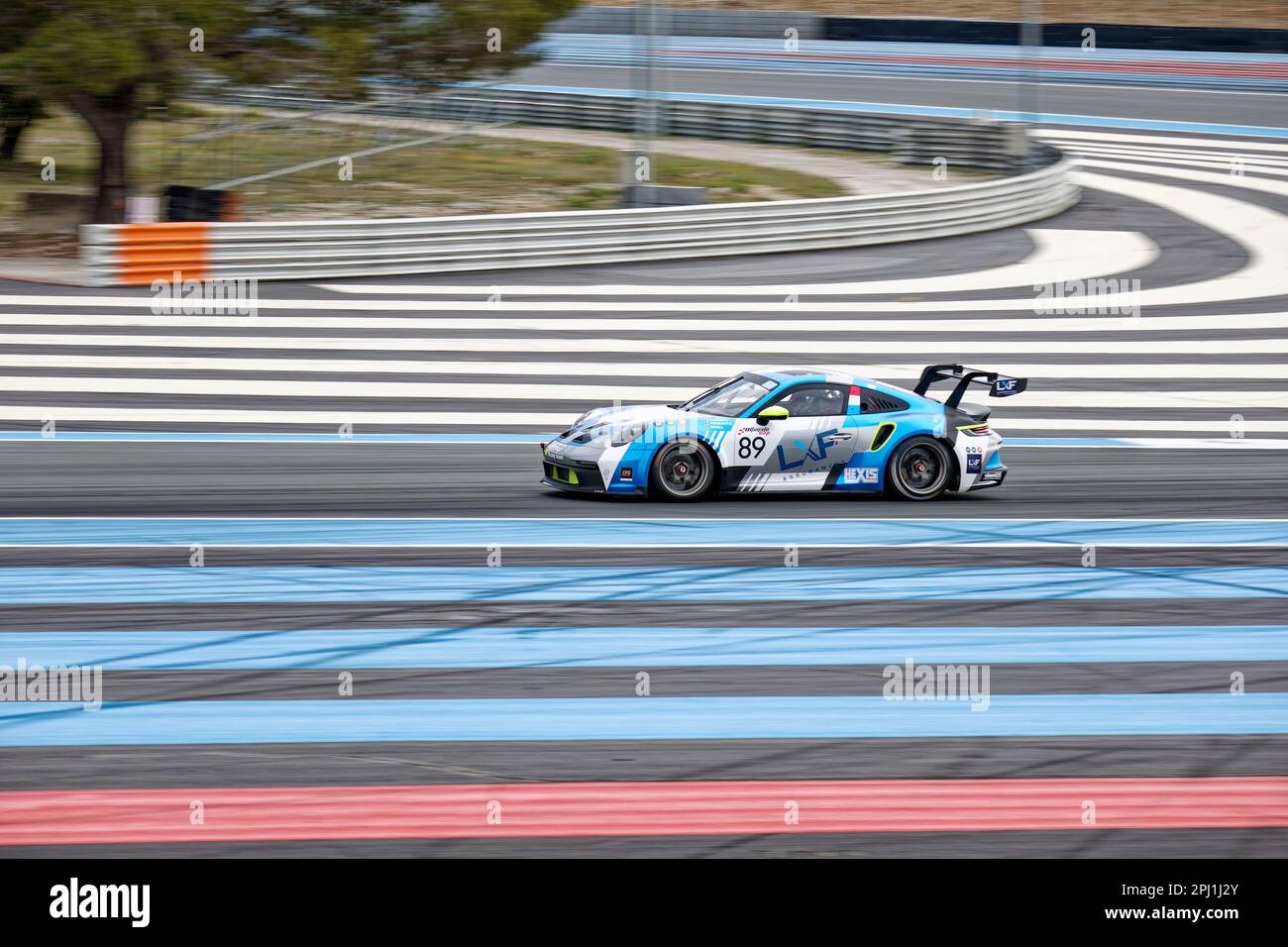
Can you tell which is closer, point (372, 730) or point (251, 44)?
point (372, 730)

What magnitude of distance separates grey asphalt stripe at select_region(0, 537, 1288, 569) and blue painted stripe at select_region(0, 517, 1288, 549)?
16 cm

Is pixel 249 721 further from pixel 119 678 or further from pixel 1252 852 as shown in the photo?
pixel 1252 852

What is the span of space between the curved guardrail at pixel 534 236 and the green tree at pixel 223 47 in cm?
268

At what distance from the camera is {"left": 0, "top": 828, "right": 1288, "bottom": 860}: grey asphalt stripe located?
6238mm

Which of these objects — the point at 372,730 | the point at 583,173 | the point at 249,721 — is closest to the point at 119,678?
the point at 249,721

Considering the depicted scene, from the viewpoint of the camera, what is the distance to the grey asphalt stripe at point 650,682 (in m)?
8.05

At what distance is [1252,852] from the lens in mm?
6383

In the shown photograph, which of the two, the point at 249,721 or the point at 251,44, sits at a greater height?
the point at 251,44

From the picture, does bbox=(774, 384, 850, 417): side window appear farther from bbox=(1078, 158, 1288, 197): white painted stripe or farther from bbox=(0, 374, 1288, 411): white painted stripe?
bbox=(1078, 158, 1288, 197): white painted stripe

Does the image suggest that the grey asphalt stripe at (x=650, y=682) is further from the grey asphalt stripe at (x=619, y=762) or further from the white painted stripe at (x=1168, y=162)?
the white painted stripe at (x=1168, y=162)

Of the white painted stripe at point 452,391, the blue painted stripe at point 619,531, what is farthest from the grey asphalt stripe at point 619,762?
the white painted stripe at point 452,391

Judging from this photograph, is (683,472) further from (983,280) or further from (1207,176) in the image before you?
(1207,176)

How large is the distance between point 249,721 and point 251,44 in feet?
57.9

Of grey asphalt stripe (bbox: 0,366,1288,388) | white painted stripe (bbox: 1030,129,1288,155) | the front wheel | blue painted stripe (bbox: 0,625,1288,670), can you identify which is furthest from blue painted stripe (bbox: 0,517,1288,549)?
white painted stripe (bbox: 1030,129,1288,155)
